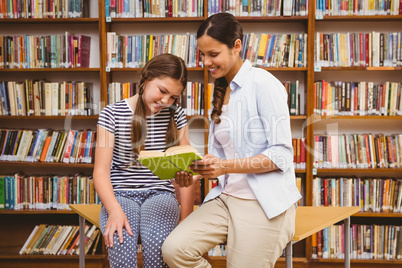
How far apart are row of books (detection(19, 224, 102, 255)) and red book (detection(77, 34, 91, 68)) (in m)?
1.19

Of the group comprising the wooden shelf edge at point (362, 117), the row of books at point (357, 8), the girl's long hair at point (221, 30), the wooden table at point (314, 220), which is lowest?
the wooden table at point (314, 220)

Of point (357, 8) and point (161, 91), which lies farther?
point (357, 8)

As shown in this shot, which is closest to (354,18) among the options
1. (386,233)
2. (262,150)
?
(386,233)

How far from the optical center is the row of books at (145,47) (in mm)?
2840

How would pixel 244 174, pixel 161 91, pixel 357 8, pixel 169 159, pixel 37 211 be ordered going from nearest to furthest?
1. pixel 169 159
2. pixel 244 174
3. pixel 161 91
4. pixel 357 8
5. pixel 37 211

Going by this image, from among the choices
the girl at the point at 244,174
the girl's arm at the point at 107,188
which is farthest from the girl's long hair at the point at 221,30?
the girl's arm at the point at 107,188

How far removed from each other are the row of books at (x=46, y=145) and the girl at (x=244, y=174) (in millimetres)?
1587

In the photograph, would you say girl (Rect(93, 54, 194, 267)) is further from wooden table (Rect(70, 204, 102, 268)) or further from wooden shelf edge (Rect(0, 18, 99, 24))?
wooden shelf edge (Rect(0, 18, 99, 24))

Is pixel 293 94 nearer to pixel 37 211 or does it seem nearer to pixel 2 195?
pixel 37 211

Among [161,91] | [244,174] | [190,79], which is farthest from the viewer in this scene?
[190,79]

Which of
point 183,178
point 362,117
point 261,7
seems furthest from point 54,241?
point 362,117

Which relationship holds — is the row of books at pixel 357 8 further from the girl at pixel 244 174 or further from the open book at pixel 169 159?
the open book at pixel 169 159

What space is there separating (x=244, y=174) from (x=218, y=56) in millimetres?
473

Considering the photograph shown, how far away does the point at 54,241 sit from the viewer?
290 centimetres
